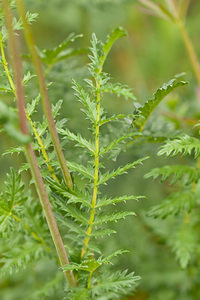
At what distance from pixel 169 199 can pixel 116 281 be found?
0.83 feet

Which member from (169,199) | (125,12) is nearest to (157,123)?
(169,199)

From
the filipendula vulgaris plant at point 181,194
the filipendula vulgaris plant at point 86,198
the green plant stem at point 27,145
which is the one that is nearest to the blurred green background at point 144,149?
the filipendula vulgaris plant at point 181,194

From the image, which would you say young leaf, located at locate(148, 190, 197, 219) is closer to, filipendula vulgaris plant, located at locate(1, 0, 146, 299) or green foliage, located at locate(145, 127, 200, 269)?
green foliage, located at locate(145, 127, 200, 269)

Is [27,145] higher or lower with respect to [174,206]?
higher

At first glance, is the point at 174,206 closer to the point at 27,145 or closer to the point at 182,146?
the point at 182,146

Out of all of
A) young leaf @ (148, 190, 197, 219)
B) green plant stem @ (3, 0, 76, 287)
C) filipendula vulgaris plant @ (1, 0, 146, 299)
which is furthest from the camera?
young leaf @ (148, 190, 197, 219)

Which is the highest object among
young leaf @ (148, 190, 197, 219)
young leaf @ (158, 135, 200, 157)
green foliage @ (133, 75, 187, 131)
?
green foliage @ (133, 75, 187, 131)

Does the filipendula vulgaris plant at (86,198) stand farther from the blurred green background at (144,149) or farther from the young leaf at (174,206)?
the blurred green background at (144,149)

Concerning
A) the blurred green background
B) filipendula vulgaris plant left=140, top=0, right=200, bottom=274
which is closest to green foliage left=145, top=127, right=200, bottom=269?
filipendula vulgaris plant left=140, top=0, right=200, bottom=274

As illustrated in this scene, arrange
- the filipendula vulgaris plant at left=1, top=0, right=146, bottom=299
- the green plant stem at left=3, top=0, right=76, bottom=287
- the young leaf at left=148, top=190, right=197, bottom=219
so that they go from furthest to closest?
the young leaf at left=148, top=190, right=197, bottom=219, the filipendula vulgaris plant at left=1, top=0, right=146, bottom=299, the green plant stem at left=3, top=0, right=76, bottom=287

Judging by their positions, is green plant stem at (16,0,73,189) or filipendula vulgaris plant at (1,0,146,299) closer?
green plant stem at (16,0,73,189)

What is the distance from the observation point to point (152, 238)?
1.50 meters

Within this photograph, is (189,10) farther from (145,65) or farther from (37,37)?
(37,37)

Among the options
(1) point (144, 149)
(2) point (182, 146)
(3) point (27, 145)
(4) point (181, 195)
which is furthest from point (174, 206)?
(3) point (27, 145)
